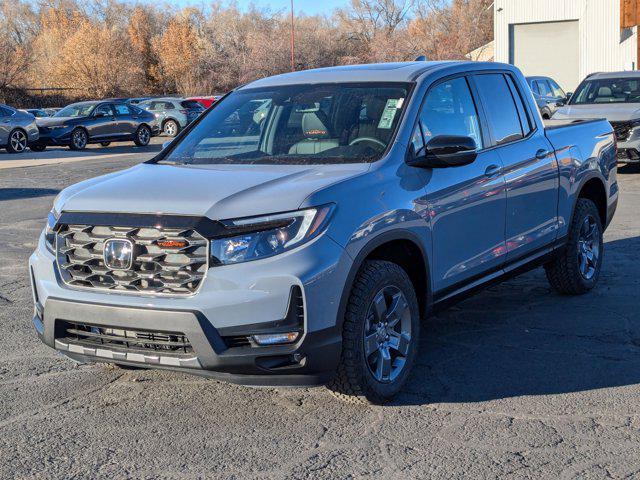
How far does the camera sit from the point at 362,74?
19.2 ft

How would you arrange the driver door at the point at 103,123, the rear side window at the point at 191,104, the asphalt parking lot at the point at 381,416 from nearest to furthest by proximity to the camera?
the asphalt parking lot at the point at 381,416 < the driver door at the point at 103,123 < the rear side window at the point at 191,104

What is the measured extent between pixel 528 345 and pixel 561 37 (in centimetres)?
3577

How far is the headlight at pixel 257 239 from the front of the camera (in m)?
4.32

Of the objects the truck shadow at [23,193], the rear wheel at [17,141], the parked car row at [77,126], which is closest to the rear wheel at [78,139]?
the parked car row at [77,126]

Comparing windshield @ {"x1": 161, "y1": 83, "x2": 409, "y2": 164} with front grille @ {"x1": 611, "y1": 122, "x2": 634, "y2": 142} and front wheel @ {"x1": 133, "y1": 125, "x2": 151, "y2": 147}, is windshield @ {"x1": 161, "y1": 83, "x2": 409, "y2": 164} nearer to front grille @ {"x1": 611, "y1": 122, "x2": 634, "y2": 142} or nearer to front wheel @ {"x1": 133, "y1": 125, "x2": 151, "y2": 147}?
front grille @ {"x1": 611, "y1": 122, "x2": 634, "y2": 142}

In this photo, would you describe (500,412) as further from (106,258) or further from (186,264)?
(106,258)

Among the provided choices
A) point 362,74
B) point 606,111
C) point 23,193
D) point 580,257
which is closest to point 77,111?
point 23,193

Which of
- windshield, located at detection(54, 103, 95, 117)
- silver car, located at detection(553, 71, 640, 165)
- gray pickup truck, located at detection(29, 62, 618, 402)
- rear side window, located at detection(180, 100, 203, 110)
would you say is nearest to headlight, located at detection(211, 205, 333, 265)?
gray pickup truck, located at detection(29, 62, 618, 402)

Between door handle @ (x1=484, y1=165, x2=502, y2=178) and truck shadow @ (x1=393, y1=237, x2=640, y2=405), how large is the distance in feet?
3.68

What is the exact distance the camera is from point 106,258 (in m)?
4.51

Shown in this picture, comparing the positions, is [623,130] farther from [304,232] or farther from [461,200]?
[304,232]

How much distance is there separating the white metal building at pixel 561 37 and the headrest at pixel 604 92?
2134 cm

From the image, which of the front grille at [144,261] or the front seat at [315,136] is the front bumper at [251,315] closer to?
the front grille at [144,261]

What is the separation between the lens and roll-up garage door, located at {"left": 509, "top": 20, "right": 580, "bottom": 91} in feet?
128
